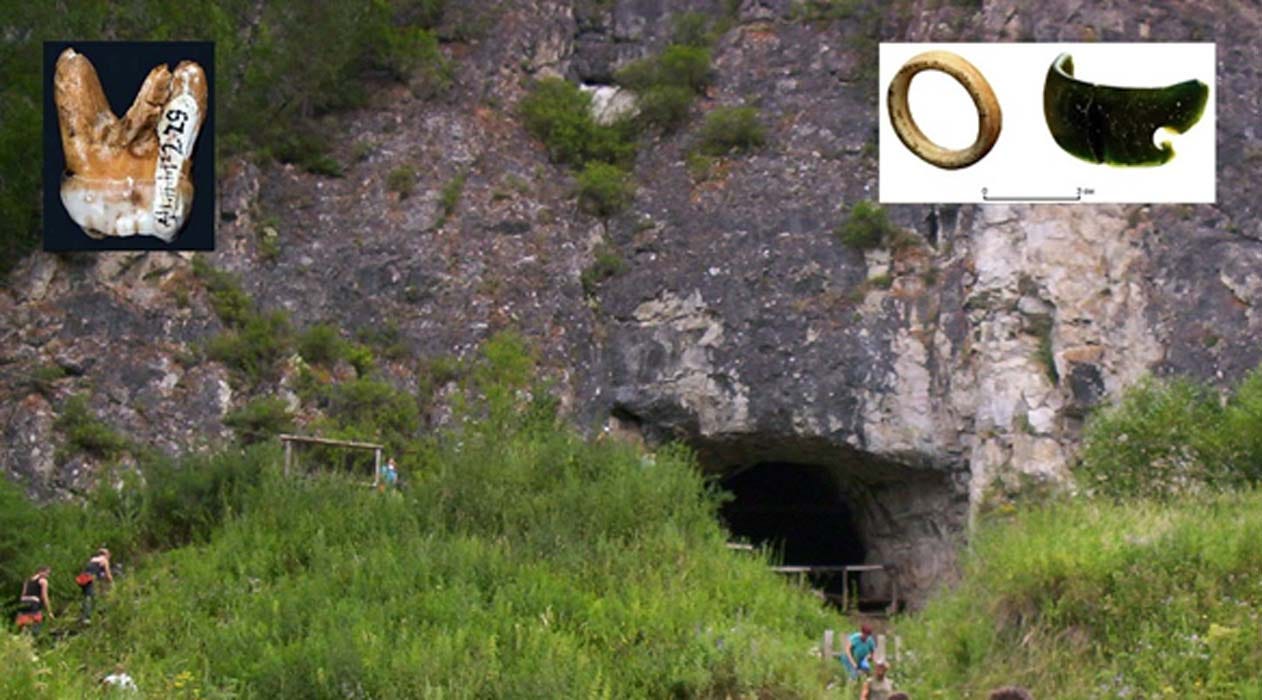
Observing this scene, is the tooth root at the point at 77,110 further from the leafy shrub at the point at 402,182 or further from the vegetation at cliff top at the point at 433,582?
the leafy shrub at the point at 402,182

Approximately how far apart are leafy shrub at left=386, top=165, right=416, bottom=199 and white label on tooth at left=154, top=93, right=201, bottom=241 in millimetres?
4273

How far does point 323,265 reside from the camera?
2533cm

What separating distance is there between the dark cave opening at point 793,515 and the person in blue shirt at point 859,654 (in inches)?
446

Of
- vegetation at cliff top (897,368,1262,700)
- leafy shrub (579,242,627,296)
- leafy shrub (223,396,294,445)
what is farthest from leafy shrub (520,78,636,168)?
vegetation at cliff top (897,368,1262,700)

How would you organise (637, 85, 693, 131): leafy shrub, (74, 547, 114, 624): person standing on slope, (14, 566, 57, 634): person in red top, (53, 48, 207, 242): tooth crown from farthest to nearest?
1. (637, 85, 693, 131): leafy shrub
2. (53, 48, 207, 242): tooth crown
3. (74, 547, 114, 624): person standing on slope
4. (14, 566, 57, 634): person in red top

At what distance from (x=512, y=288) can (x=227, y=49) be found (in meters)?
5.15

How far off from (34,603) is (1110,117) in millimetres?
11530

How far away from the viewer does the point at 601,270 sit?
2595cm

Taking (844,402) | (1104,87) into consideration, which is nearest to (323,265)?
(844,402)

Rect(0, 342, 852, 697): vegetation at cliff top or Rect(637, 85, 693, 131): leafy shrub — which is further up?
Rect(637, 85, 693, 131): leafy shrub

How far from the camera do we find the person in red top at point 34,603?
17.3 metres

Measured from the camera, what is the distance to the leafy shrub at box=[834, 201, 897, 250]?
24906 millimetres

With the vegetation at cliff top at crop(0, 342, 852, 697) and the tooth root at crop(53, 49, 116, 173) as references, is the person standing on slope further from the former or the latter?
the tooth root at crop(53, 49, 116, 173)

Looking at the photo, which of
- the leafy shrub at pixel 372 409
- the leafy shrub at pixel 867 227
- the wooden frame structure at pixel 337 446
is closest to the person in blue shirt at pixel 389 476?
the wooden frame structure at pixel 337 446
